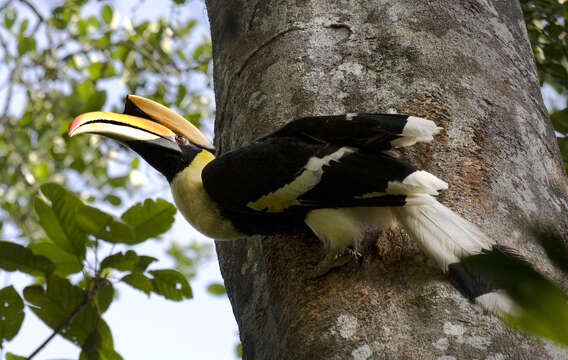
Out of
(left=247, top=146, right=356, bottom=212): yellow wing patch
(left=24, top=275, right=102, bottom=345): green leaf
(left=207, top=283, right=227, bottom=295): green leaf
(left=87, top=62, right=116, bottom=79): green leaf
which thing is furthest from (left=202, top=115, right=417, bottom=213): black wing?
(left=87, top=62, right=116, bottom=79): green leaf

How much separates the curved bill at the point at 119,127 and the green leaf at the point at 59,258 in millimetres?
579

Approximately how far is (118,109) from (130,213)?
2.56 metres

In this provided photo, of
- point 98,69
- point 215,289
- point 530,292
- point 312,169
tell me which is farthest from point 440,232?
point 98,69

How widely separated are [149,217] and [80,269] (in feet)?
1.04

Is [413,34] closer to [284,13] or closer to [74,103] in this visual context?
[284,13]

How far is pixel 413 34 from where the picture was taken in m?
1.92

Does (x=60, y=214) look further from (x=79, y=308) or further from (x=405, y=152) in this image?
(x=405, y=152)

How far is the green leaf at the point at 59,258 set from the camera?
8.16 ft

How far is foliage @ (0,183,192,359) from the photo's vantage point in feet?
7.77

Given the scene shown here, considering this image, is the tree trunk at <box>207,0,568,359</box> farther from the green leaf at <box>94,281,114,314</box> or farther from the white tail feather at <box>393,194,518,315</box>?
the green leaf at <box>94,281,114,314</box>

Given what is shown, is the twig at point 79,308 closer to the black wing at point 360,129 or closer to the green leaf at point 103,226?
the green leaf at point 103,226

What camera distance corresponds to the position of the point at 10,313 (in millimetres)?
2363

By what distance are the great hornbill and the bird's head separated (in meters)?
0.06

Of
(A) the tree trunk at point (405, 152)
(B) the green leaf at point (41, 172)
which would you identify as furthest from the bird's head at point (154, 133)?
(B) the green leaf at point (41, 172)
